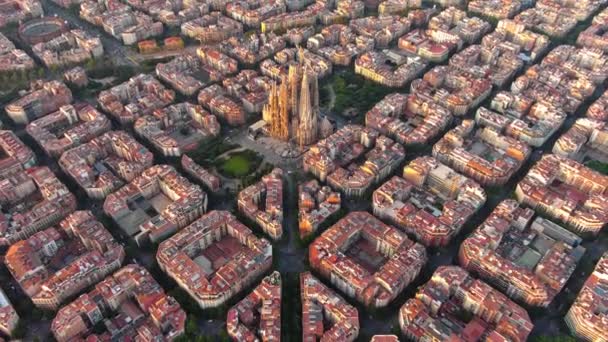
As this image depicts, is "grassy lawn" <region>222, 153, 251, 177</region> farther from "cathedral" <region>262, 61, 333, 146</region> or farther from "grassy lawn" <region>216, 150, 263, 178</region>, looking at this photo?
"cathedral" <region>262, 61, 333, 146</region>

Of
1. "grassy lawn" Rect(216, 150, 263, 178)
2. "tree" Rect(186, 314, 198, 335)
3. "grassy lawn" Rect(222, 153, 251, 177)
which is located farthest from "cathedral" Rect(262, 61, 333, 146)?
"tree" Rect(186, 314, 198, 335)

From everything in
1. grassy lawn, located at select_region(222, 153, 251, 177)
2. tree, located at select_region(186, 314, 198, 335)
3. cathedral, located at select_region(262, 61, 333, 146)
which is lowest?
tree, located at select_region(186, 314, 198, 335)

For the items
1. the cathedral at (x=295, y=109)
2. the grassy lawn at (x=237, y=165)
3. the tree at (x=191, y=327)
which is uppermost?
the cathedral at (x=295, y=109)

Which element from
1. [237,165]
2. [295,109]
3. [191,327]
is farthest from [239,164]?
[191,327]

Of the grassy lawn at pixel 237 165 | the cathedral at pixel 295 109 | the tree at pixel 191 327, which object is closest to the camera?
the tree at pixel 191 327

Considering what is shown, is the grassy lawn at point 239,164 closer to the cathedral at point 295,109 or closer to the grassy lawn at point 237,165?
the grassy lawn at point 237,165

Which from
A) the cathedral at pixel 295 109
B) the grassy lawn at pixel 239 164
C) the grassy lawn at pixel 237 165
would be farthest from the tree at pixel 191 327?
the cathedral at pixel 295 109

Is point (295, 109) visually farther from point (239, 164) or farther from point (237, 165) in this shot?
point (237, 165)

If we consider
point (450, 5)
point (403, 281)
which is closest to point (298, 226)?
point (403, 281)
